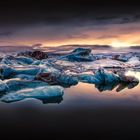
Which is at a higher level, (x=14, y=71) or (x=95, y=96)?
(x=14, y=71)

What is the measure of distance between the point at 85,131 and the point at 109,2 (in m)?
1.22

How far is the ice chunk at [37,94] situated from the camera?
260cm

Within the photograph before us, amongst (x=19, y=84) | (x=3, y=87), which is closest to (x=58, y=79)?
(x=19, y=84)

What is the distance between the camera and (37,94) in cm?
261

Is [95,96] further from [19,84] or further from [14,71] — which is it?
[14,71]

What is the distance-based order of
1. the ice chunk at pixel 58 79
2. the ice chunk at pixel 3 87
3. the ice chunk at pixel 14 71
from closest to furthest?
1. the ice chunk at pixel 3 87
2. the ice chunk at pixel 58 79
3. the ice chunk at pixel 14 71

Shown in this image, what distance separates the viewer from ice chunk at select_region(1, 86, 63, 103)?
2600 mm

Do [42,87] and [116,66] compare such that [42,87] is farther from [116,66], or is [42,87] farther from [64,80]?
[116,66]

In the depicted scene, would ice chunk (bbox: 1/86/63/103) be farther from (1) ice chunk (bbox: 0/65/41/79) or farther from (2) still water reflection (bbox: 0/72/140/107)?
(1) ice chunk (bbox: 0/65/41/79)

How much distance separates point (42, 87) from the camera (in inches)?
105

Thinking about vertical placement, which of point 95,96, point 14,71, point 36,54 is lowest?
point 95,96

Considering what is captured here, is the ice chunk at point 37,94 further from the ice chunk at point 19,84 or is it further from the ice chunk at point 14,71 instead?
the ice chunk at point 14,71

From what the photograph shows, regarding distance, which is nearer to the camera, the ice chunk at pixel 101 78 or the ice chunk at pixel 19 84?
the ice chunk at pixel 19 84

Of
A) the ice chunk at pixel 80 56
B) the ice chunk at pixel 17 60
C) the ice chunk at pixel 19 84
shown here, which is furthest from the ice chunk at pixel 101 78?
the ice chunk at pixel 17 60
